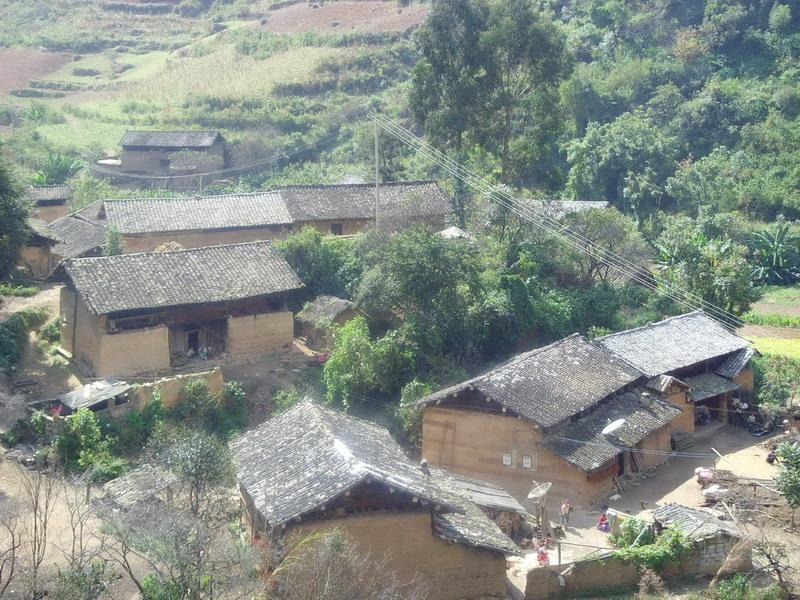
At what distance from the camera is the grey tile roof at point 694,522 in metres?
21.1

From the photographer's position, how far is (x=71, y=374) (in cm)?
2839

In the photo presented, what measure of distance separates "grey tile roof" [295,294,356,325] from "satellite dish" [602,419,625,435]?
31.0ft

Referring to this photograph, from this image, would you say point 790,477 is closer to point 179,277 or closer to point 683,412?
point 683,412

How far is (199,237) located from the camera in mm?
36938

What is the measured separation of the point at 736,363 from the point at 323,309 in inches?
510

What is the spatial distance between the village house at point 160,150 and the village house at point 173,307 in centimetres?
2439

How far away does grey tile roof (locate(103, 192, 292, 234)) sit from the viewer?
3669 cm

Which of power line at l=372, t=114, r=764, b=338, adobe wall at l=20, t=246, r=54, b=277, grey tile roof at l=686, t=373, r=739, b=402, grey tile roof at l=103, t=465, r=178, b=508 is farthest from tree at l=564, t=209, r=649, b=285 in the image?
grey tile roof at l=103, t=465, r=178, b=508

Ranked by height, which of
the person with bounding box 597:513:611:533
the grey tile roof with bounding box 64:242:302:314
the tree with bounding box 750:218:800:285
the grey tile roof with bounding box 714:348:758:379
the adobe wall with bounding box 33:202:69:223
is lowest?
the tree with bounding box 750:218:800:285

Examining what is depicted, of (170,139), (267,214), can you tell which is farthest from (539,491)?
(170,139)

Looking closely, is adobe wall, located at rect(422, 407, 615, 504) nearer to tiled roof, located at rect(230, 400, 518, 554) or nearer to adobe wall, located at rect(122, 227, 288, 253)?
tiled roof, located at rect(230, 400, 518, 554)

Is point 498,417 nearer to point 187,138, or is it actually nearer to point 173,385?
point 173,385

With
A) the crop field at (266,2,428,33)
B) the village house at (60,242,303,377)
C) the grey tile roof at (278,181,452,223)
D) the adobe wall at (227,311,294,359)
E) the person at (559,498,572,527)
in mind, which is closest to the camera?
the person at (559,498,572,527)

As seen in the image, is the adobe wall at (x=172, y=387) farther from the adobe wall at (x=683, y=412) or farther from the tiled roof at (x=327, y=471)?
the adobe wall at (x=683, y=412)
